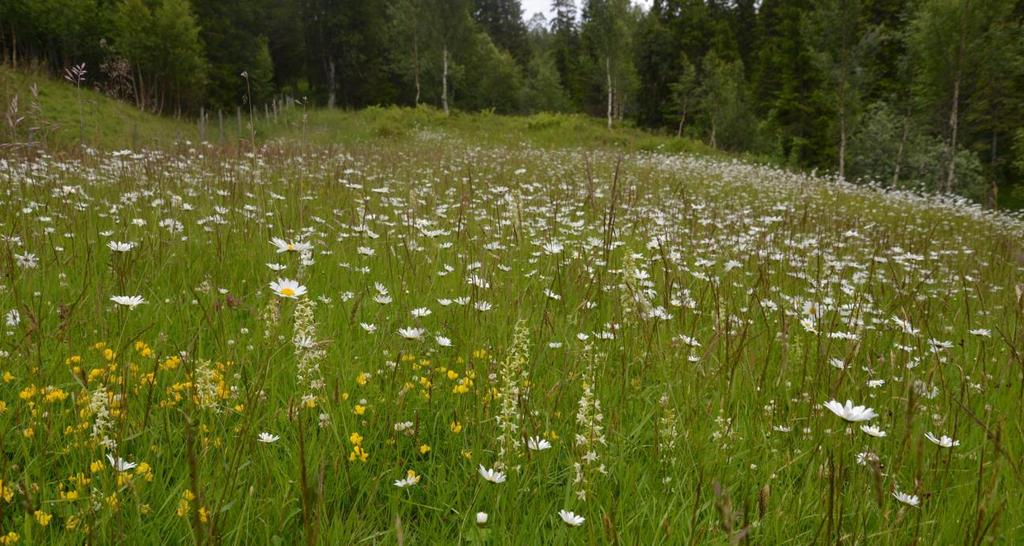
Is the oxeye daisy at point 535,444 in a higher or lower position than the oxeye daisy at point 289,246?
lower

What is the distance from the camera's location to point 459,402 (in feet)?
6.95

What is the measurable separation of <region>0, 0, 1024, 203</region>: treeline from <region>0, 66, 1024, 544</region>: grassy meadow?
11972 millimetres

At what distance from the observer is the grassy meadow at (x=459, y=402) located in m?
1.46

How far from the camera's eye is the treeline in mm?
25950

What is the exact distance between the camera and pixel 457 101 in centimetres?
5316

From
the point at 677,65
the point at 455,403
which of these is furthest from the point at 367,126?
the point at 677,65

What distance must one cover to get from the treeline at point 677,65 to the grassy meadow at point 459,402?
11972 millimetres

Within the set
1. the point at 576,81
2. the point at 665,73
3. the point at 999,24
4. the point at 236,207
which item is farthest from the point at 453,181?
the point at 576,81

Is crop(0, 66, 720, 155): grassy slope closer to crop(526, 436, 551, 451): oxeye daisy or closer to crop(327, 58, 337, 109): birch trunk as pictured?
crop(327, 58, 337, 109): birch trunk

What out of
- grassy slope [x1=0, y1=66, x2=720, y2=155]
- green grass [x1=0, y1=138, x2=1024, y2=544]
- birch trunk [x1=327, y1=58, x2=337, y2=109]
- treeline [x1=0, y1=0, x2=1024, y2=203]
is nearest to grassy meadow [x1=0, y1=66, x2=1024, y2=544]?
green grass [x1=0, y1=138, x2=1024, y2=544]

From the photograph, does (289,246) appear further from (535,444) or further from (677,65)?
(677,65)

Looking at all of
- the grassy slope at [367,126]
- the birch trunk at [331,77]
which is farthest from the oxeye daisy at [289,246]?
the birch trunk at [331,77]

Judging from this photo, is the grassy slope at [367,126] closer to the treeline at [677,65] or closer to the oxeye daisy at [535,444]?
the treeline at [677,65]

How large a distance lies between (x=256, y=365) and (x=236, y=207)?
3.10 metres
